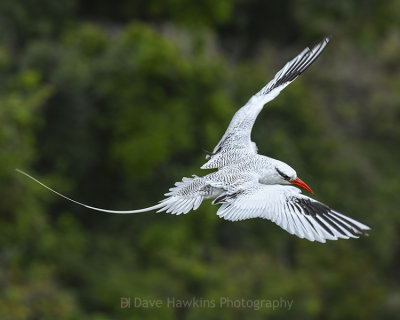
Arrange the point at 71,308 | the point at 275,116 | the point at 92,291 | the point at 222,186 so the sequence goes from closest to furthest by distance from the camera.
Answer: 1. the point at 222,186
2. the point at 71,308
3. the point at 92,291
4. the point at 275,116

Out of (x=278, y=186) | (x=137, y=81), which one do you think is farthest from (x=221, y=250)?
(x=278, y=186)

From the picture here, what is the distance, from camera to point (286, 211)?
9180mm

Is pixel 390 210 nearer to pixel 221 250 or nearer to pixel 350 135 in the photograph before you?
pixel 350 135

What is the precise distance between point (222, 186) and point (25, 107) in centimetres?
1220

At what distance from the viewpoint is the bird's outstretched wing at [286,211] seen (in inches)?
347

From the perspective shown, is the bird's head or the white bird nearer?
the white bird

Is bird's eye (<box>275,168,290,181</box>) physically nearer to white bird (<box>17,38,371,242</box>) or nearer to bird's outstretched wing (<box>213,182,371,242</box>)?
white bird (<box>17,38,371,242</box>)

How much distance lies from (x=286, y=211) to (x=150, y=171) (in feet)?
47.4

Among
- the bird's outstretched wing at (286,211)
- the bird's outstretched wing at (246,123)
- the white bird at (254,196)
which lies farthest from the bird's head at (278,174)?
the bird's outstretched wing at (246,123)

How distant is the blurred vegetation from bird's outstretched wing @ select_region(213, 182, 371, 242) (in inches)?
425

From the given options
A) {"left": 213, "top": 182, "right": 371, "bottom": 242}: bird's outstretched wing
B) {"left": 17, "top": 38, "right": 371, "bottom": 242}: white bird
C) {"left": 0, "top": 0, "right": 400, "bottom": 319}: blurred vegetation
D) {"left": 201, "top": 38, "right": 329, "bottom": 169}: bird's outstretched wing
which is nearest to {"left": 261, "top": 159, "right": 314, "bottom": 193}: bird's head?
{"left": 17, "top": 38, "right": 371, "bottom": 242}: white bird

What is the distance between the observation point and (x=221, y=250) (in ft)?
80.3

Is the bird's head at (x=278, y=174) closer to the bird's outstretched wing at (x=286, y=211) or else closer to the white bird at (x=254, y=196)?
the white bird at (x=254, y=196)

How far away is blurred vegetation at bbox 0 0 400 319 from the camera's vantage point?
21.3 m
